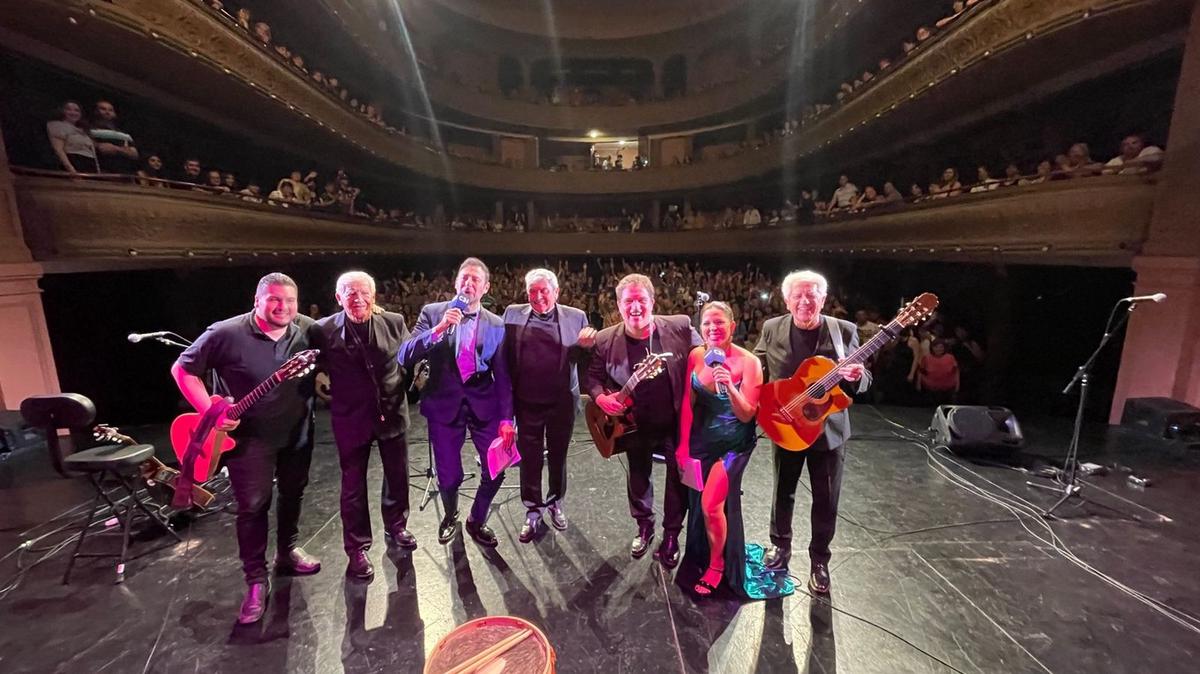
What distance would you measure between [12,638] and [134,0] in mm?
6154

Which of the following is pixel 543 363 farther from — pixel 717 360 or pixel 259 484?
pixel 259 484

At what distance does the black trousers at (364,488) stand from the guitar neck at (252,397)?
587mm

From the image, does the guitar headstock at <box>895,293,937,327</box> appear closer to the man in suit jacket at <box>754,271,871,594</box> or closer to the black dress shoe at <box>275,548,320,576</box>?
the man in suit jacket at <box>754,271,871,594</box>

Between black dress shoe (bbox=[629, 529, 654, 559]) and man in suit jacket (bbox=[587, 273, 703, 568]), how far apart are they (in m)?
0.31

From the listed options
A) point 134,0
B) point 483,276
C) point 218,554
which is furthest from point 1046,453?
point 134,0

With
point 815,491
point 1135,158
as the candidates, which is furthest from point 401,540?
point 1135,158

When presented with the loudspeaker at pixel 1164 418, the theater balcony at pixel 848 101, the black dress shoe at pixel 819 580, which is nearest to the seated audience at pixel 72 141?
the theater balcony at pixel 848 101

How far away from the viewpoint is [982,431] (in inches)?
207

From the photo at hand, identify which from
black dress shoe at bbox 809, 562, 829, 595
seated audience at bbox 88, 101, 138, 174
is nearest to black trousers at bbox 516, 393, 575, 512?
black dress shoe at bbox 809, 562, 829, 595

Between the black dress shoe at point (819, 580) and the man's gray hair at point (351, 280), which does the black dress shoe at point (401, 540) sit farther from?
the black dress shoe at point (819, 580)

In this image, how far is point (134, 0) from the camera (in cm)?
529

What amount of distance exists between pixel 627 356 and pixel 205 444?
2594 mm

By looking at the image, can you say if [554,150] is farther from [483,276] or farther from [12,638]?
[12,638]

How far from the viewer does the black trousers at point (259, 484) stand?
2.92 meters
